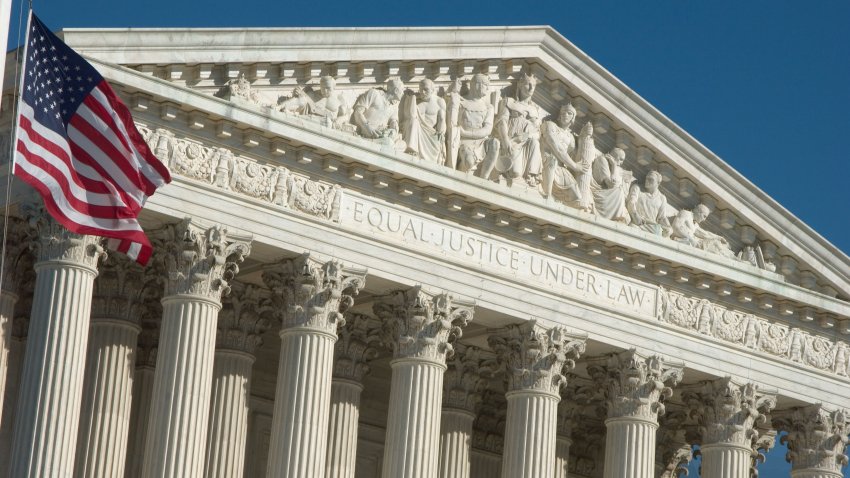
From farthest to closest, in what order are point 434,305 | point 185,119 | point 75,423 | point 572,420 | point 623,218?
1. point 572,420
2. point 623,218
3. point 434,305
4. point 185,119
5. point 75,423

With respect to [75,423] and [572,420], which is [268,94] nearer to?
[75,423]

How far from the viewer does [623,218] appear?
191ft

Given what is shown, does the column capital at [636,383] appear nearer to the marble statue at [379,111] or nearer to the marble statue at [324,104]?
the marble statue at [379,111]

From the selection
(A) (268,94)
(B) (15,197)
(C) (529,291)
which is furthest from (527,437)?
(B) (15,197)

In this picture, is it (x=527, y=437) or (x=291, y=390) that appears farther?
(x=527, y=437)

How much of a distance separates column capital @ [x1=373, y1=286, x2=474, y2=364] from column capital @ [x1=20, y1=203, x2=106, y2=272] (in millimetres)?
8729

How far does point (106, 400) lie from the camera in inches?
2026

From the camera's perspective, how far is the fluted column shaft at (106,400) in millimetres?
50781

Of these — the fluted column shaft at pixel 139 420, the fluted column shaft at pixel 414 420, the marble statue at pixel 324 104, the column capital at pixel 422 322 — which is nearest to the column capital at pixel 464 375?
the column capital at pixel 422 322

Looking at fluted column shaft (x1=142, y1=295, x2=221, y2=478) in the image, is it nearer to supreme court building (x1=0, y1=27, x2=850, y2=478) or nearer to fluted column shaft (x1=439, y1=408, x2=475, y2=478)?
supreme court building (x1=0, y1=27, x2=850, y2=478)

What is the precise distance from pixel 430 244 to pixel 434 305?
1599mm

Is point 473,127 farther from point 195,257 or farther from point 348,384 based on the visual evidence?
point 195,257

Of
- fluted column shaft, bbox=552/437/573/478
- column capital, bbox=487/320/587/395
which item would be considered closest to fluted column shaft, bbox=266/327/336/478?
column capital, bbox=487/320/587/395

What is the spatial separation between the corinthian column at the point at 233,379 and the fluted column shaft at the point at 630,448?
9.99 meters
